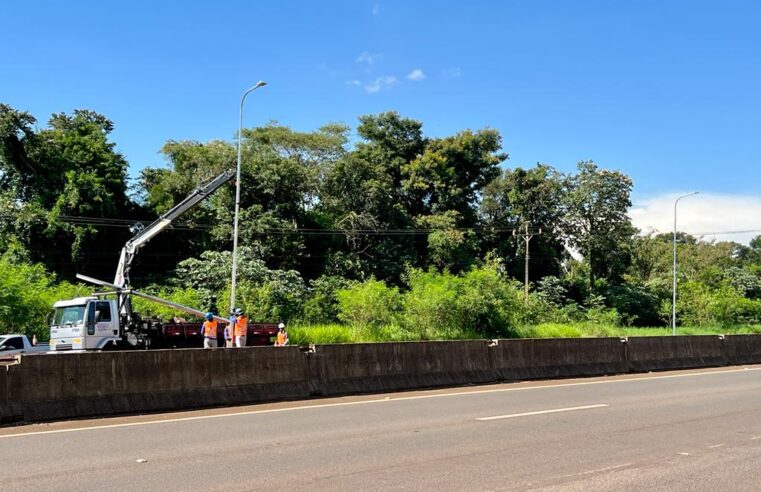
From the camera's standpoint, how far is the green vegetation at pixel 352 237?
3981 centimetres

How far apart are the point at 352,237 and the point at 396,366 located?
36.2 meters

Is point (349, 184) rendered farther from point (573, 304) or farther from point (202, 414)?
point (202, 414)

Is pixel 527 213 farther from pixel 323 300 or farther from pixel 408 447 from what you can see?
pixel 408 447

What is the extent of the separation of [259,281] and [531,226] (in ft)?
94.7

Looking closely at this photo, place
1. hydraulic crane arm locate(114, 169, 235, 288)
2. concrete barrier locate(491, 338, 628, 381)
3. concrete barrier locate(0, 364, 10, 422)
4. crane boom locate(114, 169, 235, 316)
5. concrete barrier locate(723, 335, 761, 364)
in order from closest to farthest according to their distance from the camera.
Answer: concrete barrier locate(0, 364, 10, 422) < concrete barrier locate(491, 338, 628, 381) < concrete barrier locate(723, 335, 761, 364) < crane boom locate(114, 169, 235, 316) < hydraulic crane arm locate(114, 169, 235, 288)

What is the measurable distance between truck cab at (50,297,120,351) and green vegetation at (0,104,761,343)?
8206mm

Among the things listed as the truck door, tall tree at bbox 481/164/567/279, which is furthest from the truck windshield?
tall tree at bbox 481/164/567/279

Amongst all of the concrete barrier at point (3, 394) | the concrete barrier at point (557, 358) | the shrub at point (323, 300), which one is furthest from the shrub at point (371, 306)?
the concrete barrier at point (3, 394)

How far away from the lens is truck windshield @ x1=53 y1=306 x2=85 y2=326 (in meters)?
22.4

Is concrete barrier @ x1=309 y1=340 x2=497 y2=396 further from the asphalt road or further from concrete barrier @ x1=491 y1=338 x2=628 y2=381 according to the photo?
the asphalt road

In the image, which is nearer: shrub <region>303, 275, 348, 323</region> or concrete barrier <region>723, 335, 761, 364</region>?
concrete barrier <region>723, 335, 761, 364</region>

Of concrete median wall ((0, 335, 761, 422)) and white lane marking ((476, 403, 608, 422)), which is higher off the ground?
concrete median wall ((0, 335, 761, 422))

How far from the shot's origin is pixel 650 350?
2195 centimetres

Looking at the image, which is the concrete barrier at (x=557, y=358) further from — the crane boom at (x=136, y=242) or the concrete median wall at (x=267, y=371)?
the crane boom at (x=136, y=242)
